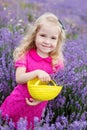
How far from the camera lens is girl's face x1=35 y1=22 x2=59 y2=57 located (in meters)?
2.62

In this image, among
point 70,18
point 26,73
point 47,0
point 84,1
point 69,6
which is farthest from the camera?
point 84,1

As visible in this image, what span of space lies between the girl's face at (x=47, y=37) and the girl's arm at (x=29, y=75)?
0.19 metres

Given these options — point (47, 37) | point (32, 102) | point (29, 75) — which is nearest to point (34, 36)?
point (47, 37)

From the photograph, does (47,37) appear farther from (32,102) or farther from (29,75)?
(32,102)

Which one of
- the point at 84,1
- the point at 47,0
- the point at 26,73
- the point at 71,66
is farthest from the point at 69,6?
the point at 26,73

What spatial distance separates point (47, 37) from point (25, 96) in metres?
0.42

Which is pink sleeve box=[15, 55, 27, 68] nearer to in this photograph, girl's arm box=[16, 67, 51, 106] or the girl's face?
girl's arm box=[16, 67, 51, 106]

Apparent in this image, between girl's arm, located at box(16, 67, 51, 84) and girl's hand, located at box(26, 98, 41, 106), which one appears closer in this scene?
girl's arm, located at box(16, 67, 51, 84)

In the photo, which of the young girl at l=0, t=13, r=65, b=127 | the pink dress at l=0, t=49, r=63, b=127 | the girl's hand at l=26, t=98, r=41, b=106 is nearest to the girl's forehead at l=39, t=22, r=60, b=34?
the young girl at l=0, t=13, r=65, b=127

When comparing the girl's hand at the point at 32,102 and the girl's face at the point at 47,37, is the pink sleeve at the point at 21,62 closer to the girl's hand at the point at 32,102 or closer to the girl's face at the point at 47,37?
the girl's face at the point at 47,37

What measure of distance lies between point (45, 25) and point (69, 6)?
29.9 ft

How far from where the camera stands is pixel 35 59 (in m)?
2.72

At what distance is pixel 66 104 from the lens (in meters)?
3.12

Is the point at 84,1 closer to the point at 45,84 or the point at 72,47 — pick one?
the point at 72,47
